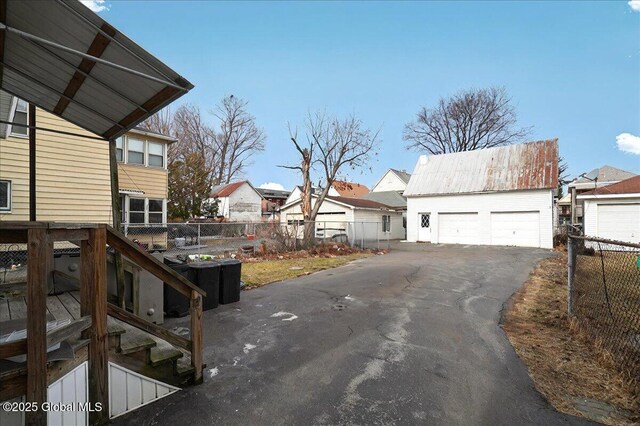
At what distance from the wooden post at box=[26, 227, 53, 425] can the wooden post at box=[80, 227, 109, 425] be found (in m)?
0.38

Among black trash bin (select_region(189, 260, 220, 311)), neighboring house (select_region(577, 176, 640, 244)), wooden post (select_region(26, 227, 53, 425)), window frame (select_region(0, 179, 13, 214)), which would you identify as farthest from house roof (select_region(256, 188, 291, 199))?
wooden post (select_region(26, 227, 53, 425))

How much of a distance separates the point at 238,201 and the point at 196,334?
32.3m

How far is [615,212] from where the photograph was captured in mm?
16516

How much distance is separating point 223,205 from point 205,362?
31.5 metres

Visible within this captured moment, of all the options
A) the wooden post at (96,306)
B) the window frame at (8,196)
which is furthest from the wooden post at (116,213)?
the window frame at (8,196)

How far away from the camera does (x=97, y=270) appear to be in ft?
8.16

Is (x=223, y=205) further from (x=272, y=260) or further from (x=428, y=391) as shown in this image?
(x=428, y=391)

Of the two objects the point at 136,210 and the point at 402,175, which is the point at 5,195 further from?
the point at 402,175

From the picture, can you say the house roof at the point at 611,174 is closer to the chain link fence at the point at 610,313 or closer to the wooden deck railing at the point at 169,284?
the chain link fence at the point at 610,313

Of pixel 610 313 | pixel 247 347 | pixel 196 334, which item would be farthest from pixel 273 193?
pixel 196 334

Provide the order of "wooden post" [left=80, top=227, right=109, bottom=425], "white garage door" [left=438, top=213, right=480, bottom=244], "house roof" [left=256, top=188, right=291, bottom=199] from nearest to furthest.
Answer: "wooden post" [left=80, top=227, right=109, bottom=425] → "white garage door" [left=438, top=213, right=480, bottom=244] → "house roof" [left=256, top=188, right=291, bottom=199]

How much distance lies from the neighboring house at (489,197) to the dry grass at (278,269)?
11877mm

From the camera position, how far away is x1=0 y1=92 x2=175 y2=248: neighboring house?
11.1m

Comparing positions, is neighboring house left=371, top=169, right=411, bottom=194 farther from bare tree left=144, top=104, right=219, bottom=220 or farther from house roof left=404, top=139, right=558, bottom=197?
bare tree left=144, top=104, right=219, bottom=220
